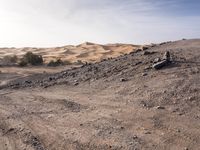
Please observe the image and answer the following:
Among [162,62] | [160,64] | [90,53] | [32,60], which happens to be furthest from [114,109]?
[90,53]

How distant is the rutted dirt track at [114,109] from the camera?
8305 mm

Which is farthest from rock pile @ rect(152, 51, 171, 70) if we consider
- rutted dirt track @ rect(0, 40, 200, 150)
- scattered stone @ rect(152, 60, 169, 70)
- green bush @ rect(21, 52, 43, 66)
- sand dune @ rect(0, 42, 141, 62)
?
sand dune @ rect(0, 42, 141, 62)

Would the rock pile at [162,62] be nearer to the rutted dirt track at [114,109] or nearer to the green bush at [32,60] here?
the rutted dirt track at [114,109]

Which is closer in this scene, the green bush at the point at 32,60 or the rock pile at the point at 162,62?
the rock pile at the point at 162,62

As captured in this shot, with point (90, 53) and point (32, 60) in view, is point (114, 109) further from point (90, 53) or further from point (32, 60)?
point (90, 53)

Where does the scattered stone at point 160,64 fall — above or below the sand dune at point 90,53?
above

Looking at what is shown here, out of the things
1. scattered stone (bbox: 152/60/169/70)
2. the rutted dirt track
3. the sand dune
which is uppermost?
scattered stone (bbox: 152/60/169/70)

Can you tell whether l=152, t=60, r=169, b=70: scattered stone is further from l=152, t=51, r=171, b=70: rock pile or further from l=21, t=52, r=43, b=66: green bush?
l=21, t=52, r=43, b=66: green bush

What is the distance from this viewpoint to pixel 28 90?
15164 mm

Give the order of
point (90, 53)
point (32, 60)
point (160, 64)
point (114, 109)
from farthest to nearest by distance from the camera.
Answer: point (90, 53) < point (32, 60) < point (160, 64) < point (114, 109)

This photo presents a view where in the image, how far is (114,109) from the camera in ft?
34.2

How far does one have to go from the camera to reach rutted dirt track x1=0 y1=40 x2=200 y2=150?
8305 mm

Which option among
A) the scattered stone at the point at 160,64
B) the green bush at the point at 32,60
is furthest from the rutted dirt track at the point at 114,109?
the green bush at the point at 32,60

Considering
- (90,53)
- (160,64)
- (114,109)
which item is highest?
(160,64)
